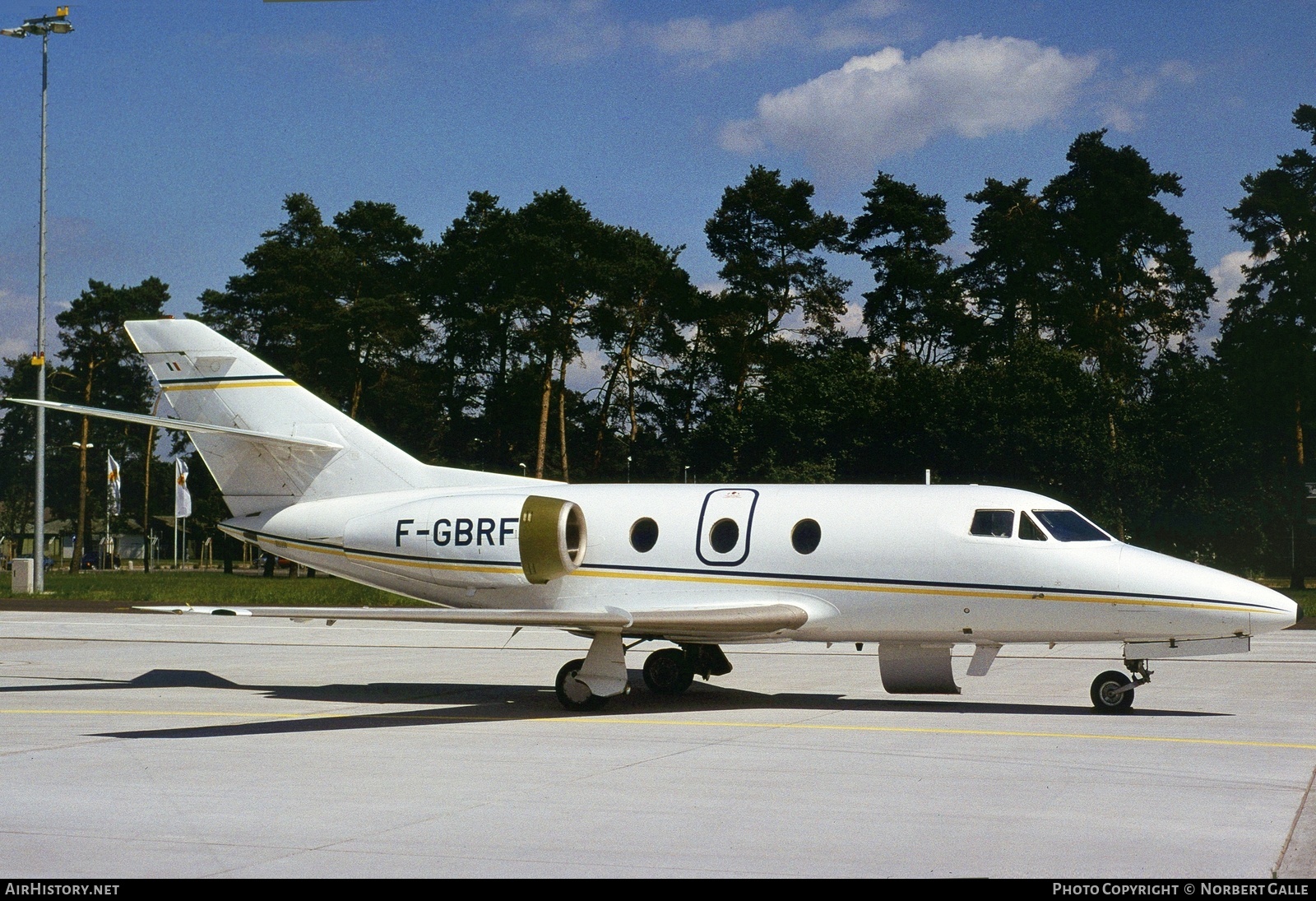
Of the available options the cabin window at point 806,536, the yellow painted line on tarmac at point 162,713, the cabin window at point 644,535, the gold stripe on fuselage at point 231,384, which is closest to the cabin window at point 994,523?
the cabin window at point 806,536

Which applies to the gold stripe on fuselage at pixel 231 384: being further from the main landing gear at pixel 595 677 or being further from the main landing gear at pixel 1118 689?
the main landing gear at pixel 1118 689

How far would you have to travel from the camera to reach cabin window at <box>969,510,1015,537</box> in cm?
1524

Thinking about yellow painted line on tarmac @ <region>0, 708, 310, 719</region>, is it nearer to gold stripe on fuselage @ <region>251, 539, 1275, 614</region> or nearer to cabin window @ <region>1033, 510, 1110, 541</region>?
gold stripe on fuselage @ <region>251, 539, 1275, 614</region>

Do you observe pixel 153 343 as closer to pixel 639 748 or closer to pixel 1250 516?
pixel 639 748

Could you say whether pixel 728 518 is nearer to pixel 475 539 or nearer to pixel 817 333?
pixel 475 539

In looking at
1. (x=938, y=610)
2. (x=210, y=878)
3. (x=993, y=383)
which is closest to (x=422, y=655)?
(x=938, y=610)

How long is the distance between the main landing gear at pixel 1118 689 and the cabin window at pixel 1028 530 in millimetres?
1757

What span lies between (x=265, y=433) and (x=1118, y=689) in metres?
11.6

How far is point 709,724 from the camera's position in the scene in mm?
14195

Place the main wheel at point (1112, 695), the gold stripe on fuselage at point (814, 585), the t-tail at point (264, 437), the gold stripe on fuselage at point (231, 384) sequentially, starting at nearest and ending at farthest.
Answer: the gold stripe on fuselage at point (814, 585) → the main wheel at point (1112, 695) → the t-tail at point (264, 437) → the gold stripe on fuselage at point (231, 384)

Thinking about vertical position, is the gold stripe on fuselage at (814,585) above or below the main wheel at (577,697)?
above

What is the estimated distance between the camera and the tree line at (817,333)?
216ft

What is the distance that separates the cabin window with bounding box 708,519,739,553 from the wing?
34.3 inches

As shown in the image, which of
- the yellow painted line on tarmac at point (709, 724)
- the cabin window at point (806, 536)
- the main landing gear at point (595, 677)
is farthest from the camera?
the cabin window at point (806, 536)
